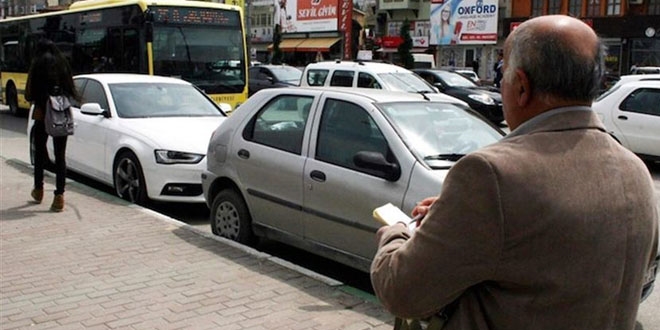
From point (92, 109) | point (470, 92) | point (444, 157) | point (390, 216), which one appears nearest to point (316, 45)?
point (470, 92)

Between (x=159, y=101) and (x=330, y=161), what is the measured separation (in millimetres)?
4578

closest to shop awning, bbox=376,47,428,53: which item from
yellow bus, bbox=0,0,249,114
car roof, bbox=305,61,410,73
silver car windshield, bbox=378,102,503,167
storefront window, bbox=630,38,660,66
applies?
storefront window, bbox=630,38,660,66

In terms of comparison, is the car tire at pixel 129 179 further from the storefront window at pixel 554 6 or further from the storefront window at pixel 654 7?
the storefront window at pixel 554 6

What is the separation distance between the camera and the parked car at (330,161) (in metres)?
5.11

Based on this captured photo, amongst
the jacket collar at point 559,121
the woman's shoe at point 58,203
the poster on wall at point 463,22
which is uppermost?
the poster on wall at point 463,22

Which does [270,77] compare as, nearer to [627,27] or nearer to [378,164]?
[378,164]

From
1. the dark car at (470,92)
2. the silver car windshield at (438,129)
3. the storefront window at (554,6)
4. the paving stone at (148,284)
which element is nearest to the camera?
the paving stone at (148,284)

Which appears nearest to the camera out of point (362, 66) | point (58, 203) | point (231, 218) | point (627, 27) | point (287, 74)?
point (231, 218)

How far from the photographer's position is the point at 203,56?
48.9 ft

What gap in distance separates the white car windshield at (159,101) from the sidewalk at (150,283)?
228cm

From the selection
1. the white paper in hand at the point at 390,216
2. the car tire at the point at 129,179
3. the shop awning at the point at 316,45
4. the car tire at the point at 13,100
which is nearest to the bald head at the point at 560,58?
the white paper in hand at the point at 390,216

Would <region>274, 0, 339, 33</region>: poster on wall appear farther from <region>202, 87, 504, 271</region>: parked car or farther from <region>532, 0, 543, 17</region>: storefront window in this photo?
<region>202, 87, 504, 271</region>: parked car

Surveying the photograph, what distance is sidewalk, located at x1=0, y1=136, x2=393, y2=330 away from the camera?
4500 mm

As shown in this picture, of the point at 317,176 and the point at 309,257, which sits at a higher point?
the point at 317,176
